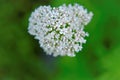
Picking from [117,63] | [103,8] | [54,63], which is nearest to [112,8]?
[103,8]

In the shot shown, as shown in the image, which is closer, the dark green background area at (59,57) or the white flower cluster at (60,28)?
the white flower cluster at (60,28)

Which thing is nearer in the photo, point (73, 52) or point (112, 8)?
point (73, 52)

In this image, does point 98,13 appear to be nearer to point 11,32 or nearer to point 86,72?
point 86,72

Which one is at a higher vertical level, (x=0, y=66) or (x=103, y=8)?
(x=103, y=8)

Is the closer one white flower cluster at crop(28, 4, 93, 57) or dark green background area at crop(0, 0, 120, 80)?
white flower cluster at crop(28, 4, 93, 57)
